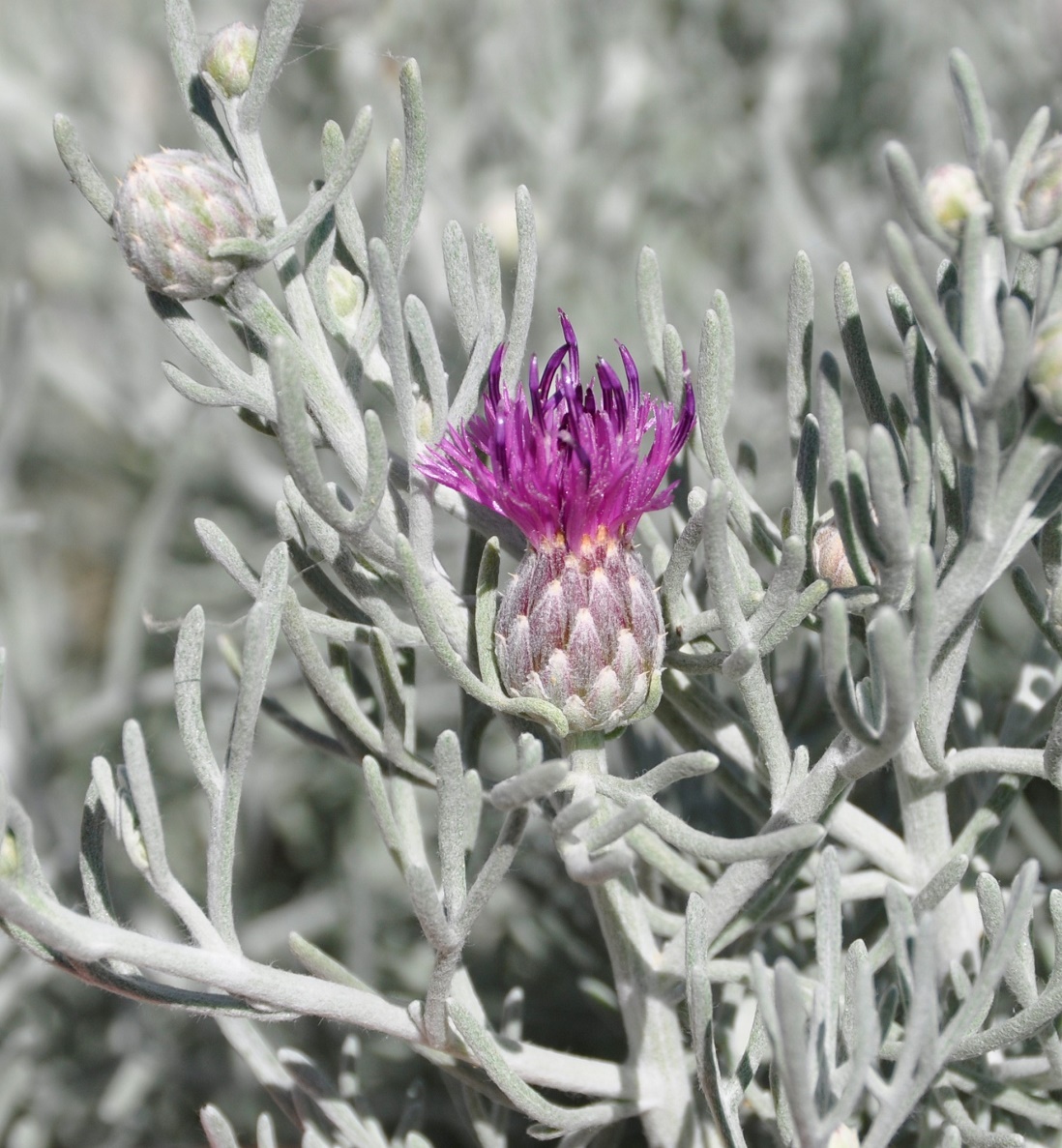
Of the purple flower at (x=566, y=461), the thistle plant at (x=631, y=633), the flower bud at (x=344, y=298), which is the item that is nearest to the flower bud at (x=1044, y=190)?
the thistle plant at (x=631, y=633)

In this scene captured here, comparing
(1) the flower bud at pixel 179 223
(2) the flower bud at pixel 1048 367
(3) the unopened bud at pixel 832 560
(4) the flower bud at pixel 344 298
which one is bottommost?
(3) the unopened bud at pixel 832 560

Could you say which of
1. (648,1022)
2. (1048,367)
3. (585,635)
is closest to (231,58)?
(585,635)

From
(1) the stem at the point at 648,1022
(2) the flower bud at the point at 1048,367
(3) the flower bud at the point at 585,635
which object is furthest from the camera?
(1) the stem at the point at 648,1022

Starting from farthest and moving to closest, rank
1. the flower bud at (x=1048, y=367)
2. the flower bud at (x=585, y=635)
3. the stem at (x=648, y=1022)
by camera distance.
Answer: the stem at (x=648, y=1022), the flower bud at (x=585, y=635), the flower bud at (x=1048, y=367)

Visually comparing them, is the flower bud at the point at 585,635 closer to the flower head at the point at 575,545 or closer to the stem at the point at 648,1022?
the flower head at the point at 575,545

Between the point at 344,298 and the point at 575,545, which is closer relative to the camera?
the point at 575,545

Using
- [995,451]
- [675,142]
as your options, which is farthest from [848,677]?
[675,142]

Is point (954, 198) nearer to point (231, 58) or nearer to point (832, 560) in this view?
point (832, 560)

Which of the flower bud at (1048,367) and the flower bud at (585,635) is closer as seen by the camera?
the flower bud at (1048,367)
